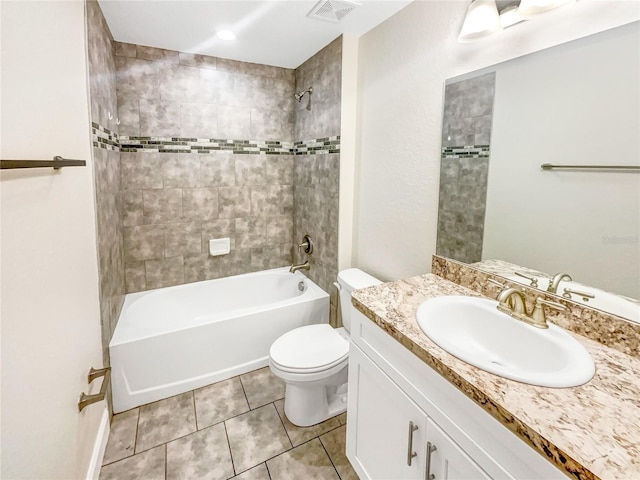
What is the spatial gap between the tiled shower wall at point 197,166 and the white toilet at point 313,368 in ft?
4.21

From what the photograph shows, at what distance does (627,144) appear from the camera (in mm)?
966

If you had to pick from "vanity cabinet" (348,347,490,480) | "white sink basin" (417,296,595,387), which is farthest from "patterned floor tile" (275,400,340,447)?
"white sink basin" (417,296,595,387)

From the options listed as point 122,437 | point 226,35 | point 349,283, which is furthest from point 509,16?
point 122,437

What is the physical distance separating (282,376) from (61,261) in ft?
3.79

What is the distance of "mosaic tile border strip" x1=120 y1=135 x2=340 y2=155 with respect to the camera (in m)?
2.41

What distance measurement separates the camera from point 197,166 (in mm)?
2668

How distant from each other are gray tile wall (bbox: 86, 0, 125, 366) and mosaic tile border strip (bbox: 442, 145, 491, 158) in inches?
72.3

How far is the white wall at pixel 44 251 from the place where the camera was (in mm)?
749

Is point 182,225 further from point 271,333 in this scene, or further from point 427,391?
point 427,391

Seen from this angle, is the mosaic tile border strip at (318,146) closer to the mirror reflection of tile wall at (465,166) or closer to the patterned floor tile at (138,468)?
the mirror reflection of tile wall at (465,166)

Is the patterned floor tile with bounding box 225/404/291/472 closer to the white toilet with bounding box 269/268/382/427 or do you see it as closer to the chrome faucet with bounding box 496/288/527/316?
the white toilet with bounding box 269/268/382/427

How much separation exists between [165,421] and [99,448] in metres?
0.36

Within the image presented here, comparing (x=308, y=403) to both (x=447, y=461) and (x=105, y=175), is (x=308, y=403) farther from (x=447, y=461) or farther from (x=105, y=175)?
(x=105, y=175)

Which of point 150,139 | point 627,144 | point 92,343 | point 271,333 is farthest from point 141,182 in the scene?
point 627,144
